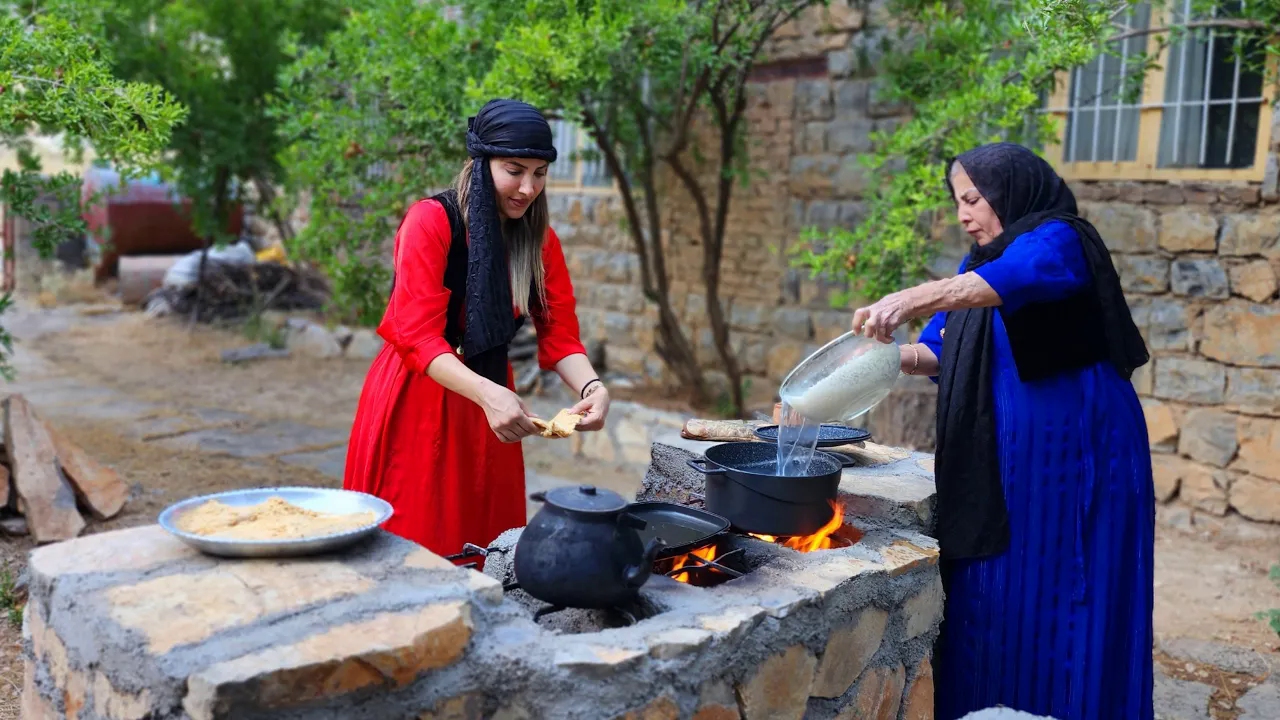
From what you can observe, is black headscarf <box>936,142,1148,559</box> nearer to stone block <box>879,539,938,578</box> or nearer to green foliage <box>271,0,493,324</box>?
stone block <box>879,539,938,578</box>

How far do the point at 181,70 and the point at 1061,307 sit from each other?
870cm

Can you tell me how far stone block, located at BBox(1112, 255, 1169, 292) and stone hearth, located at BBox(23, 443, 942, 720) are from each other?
147 inches

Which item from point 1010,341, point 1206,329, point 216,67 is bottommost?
point 1206,329

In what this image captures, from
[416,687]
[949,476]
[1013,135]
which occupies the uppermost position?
[1013,135]

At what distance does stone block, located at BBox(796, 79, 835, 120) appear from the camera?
23.1ft

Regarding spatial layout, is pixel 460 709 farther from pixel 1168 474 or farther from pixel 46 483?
pixel 1168 474

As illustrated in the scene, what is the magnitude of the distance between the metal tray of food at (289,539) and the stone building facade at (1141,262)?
12.0 feet

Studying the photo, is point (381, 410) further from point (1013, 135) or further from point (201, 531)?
point (1013, 135)

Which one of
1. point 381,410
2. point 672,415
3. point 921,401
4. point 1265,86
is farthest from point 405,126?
point 1265,86

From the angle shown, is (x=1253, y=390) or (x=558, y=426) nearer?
(x=558, y=426)

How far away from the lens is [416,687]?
1858 millimetres

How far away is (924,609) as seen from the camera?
2689 mm

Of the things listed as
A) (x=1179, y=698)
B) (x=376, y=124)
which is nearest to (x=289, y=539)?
(x=1179, y=698)

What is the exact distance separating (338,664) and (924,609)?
1.53m
